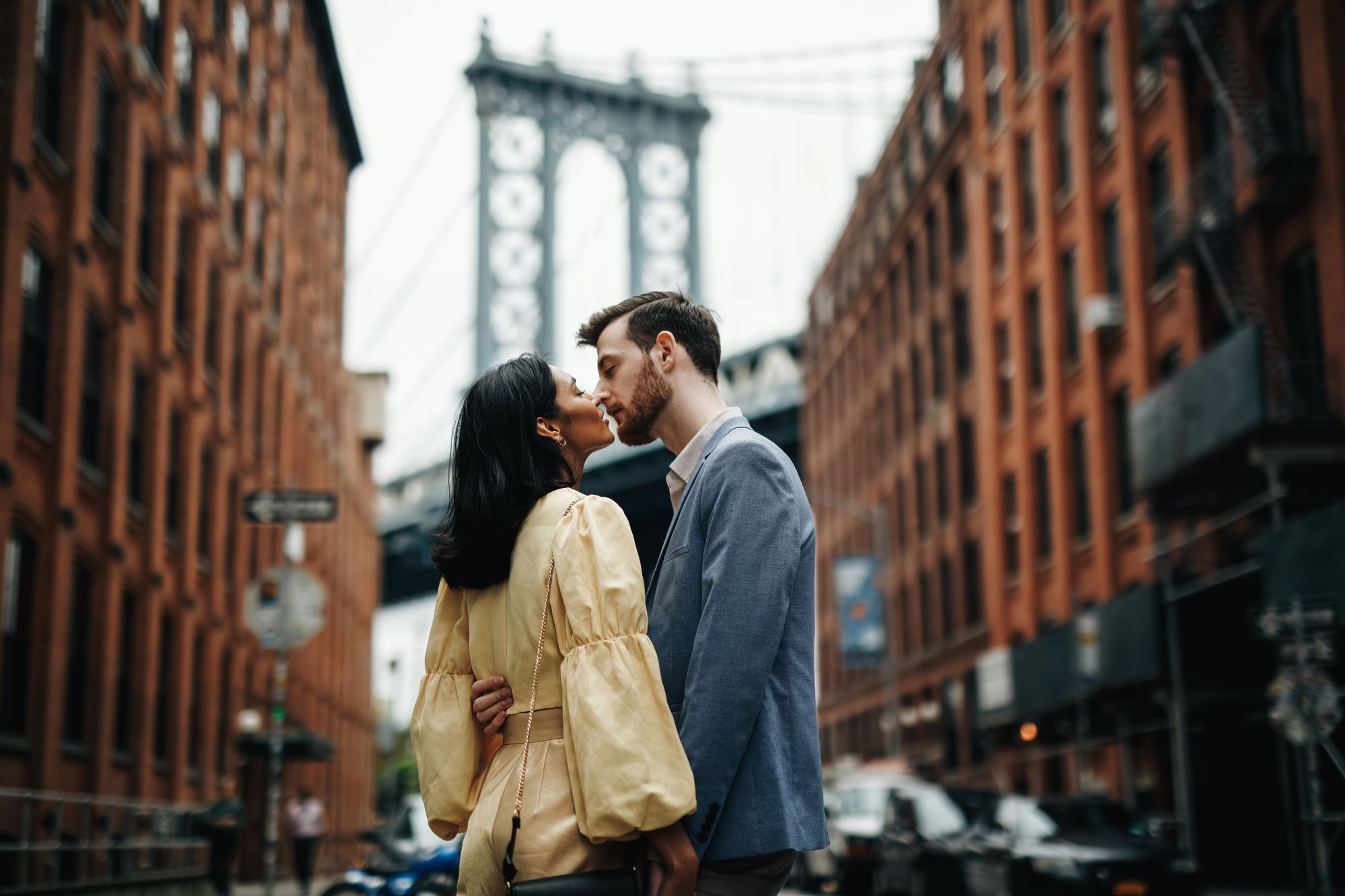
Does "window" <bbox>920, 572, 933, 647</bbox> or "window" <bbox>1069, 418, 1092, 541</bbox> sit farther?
"window" <bbox>920, 572, 933, 647</bbox>

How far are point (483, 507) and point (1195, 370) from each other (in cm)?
1999

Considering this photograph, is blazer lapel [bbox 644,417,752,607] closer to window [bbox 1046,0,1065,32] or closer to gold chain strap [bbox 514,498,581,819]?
gold chain strap [bbox 514,498,581,819]

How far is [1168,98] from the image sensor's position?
1065 inches

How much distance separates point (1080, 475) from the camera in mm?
32688

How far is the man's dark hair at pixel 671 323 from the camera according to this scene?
3.51 meters

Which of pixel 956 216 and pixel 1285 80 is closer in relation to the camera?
pixel 1285 80

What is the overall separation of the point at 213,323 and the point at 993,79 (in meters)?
20.3

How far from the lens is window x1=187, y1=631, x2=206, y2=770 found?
91.5 feet

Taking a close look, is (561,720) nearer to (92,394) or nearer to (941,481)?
(92,394)

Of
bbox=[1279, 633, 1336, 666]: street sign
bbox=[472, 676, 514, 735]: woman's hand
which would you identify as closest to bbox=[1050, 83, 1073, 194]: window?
bbox=[1279, 633, 1336, 666]: street sign

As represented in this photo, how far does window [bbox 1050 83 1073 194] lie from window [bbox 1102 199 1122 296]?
2.39m

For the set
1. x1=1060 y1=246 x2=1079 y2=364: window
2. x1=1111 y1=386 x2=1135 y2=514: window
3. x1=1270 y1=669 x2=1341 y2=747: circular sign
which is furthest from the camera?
x1=1060 y1=246 x2=1079 y2=364: window

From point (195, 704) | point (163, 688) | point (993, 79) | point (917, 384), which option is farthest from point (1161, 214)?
point (917, 384)

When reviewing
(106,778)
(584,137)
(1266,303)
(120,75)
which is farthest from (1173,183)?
(584,137)
